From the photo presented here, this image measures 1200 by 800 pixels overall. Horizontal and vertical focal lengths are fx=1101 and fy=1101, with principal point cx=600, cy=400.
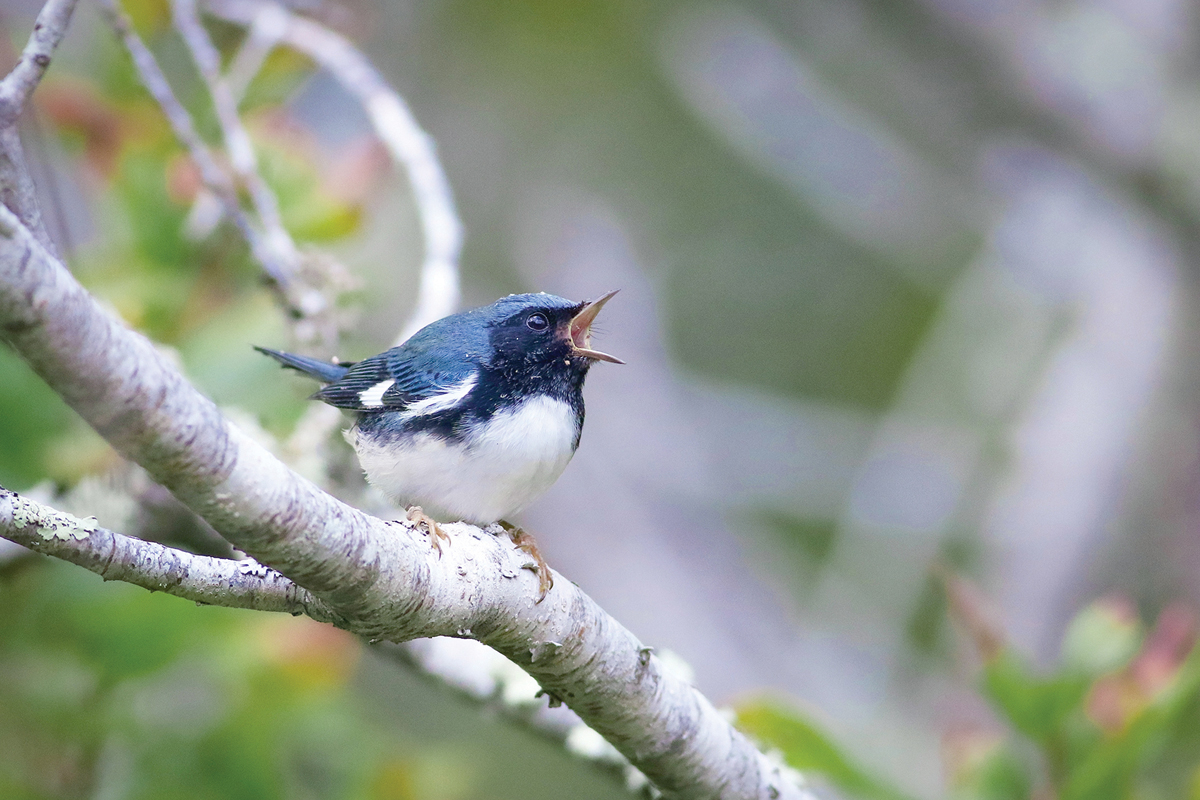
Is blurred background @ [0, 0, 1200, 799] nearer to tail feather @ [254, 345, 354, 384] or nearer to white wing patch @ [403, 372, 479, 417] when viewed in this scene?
tail feather @ [254, 345, 354, 384]

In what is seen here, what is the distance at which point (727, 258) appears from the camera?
7668 mm

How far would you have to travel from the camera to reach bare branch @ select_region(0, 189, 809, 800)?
1.10m

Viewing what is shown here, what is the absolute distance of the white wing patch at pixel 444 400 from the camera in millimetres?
2520

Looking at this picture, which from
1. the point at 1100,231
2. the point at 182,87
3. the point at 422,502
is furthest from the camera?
the point at 1100,231

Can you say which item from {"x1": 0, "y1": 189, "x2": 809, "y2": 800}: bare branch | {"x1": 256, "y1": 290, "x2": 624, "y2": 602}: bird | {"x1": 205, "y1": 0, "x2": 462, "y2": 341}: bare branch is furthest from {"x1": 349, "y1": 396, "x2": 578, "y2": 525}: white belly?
{"x1": 205, "y1": 0, "x2": 462, "y2": 341}: bare branch

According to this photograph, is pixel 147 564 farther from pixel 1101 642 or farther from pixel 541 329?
pixel 1101 642

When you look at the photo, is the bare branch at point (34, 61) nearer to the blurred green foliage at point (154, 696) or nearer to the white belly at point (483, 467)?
the white belly at point (483, 467)

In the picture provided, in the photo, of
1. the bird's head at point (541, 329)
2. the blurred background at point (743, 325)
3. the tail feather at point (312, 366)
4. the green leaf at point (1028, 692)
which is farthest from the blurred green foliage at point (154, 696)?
the green leaf at point (1028, 692)

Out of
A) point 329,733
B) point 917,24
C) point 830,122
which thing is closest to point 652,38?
point 830,122

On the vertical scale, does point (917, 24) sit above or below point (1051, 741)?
above

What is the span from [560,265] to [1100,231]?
10.3 feet

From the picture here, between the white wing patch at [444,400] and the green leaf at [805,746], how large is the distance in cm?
101

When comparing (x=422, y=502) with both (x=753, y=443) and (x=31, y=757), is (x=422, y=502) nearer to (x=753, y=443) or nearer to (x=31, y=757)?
(x=31, y=757)

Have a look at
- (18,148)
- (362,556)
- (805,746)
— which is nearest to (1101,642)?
(805,746)
